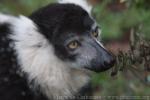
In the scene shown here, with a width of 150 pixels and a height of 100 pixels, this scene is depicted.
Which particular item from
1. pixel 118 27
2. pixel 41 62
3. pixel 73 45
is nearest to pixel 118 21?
pixel 118 27

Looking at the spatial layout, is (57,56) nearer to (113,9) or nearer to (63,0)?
(63,0)

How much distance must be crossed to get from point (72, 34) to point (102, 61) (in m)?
0.41

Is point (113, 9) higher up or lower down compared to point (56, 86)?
higher up

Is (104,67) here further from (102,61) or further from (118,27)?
(118,27)

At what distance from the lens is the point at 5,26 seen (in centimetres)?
734

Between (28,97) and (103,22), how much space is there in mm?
2702

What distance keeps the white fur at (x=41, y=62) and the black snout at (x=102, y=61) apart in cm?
27

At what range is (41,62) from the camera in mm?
7199

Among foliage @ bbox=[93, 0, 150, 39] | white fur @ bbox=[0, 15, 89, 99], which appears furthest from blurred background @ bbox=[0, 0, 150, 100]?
white fur @ bbox=[0, 15, 89, 99]

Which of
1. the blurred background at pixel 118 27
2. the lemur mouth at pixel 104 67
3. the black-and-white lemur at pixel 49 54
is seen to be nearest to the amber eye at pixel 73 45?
the black-and-white lemur at pixel 49 54

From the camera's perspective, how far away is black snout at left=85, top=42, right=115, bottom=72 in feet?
23.4

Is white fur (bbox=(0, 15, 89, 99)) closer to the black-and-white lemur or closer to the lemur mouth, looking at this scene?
the black-and-white lemur

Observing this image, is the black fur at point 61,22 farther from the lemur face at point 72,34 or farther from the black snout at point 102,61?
the black snout at point 102,61

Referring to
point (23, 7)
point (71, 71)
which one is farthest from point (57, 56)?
point (23, 7)
